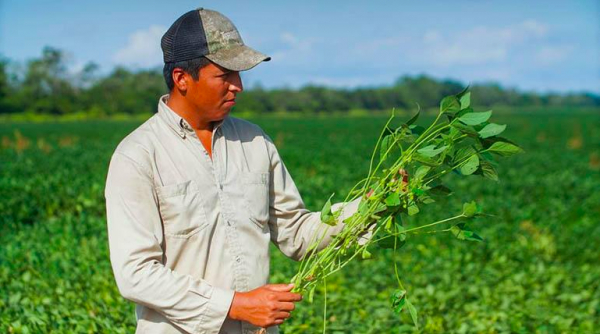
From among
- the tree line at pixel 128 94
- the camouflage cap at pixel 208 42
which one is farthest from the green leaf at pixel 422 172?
the tree line at pixel 128 94

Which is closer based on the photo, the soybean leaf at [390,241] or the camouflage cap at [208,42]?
the camouflage cap at [208,42]

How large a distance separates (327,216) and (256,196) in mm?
265

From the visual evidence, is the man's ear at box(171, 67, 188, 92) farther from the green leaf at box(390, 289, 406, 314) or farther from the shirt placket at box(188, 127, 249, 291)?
the green leaf at box(390, 289, 406, 314)

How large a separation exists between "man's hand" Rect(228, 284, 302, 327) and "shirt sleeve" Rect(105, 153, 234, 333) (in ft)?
0.12

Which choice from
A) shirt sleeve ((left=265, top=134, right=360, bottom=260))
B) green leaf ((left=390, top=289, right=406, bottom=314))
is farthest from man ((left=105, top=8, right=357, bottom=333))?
green leaf ((left=390, top=289, right=406, bottom=314))

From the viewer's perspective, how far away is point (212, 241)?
2.52m

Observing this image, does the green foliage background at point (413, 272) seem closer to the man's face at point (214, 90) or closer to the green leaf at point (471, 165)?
the green leaf at point (471, 165)

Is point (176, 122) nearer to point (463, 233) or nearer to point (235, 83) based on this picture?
point (235, 83)

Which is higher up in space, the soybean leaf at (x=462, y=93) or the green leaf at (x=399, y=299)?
the soybean leaf at (x=462, y=93)

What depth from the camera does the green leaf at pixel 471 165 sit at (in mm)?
2514

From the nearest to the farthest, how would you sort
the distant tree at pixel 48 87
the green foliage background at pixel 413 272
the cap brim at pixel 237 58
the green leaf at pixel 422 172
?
the cap brim at pixel 237 58 → the green leaf at pixel 422 172 → the green foliage background at pixel 413 272 → the distant tree at pixel 48 87

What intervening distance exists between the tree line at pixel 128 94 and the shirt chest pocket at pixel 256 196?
179 feet

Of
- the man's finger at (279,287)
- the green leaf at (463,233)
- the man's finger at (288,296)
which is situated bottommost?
the man's finger at (288,296)

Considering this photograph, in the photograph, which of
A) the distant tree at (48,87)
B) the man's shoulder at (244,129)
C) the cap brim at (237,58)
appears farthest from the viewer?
the distant tree at (48,87)
